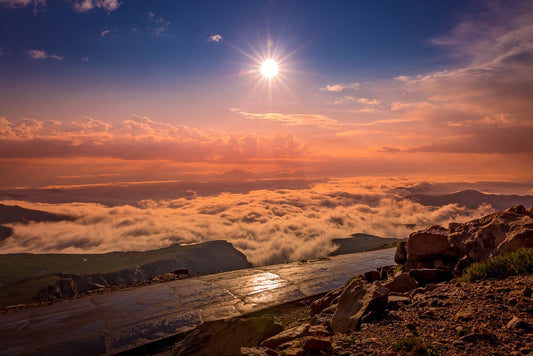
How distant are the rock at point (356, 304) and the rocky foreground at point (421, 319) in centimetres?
2

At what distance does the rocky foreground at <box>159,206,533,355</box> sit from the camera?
4.22m

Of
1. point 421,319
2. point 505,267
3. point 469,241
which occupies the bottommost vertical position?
point 421,319

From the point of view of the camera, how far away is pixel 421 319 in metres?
5.16


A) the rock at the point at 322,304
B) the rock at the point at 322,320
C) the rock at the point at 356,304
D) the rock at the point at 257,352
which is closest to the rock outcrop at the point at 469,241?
the rock at the point at 322,304

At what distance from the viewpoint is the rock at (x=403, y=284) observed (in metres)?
7.36

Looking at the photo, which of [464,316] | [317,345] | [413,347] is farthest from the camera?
[464,316]

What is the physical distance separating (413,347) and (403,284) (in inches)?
142

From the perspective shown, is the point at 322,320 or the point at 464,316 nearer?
the point at 464,316

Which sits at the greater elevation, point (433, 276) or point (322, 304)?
point (433, 276)

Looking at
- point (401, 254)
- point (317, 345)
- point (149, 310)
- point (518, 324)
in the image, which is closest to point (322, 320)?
point (317, 345)

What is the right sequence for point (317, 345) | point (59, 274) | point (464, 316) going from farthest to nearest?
point (59, 274)
point (464, 316)
point (317, 345)

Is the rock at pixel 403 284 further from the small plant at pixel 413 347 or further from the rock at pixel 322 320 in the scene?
the small plant at pixel 413 347

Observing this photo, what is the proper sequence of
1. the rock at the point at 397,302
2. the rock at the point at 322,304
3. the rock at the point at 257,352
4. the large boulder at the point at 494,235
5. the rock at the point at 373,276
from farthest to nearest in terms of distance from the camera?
the rock at the point at 373,276 → the rock at the point at 322,304 → the large boulder at the point at 494,235 → the rock at the point at 397,302 → the rock at the point at 257,352

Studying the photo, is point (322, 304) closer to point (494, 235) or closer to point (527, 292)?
point (527, 292)
